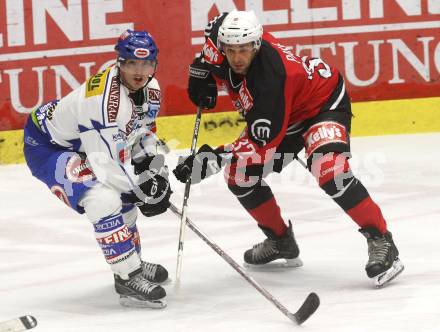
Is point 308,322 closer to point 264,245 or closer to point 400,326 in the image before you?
point 400,326

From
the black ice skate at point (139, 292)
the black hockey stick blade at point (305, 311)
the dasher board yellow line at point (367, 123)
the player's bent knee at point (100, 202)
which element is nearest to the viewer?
the black hockey stick blade at point (305, 311)

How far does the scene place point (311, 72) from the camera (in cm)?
414

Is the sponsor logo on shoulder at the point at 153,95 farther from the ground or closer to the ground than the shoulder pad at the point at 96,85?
closer to the ground

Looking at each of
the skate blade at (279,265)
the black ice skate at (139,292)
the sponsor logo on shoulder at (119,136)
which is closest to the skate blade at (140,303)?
the black ice skate at (139,292)

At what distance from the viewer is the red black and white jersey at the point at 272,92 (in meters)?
3.84

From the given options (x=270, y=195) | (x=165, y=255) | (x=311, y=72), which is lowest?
(x=165, y=255)

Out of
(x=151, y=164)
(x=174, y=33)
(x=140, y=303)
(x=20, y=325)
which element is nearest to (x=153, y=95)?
(x=151, y=164)

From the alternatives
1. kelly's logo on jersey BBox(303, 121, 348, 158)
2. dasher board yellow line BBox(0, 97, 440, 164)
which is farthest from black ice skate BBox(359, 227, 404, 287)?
dasher board yellow line BBox(0, 97, 440, 164)

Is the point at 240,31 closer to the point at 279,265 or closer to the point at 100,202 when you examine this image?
the point at 100,202

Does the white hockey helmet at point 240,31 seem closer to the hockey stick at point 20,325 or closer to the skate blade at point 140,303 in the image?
the skate blade at point 140,303

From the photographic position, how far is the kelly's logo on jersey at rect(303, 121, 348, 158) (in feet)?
13.2

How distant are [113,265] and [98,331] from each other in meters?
0.37

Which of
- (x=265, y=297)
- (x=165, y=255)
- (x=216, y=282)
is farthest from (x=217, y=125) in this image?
(x=265, y=297)

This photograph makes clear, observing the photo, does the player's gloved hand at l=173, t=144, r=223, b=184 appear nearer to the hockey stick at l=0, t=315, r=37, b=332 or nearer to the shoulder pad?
the shoulder pad
